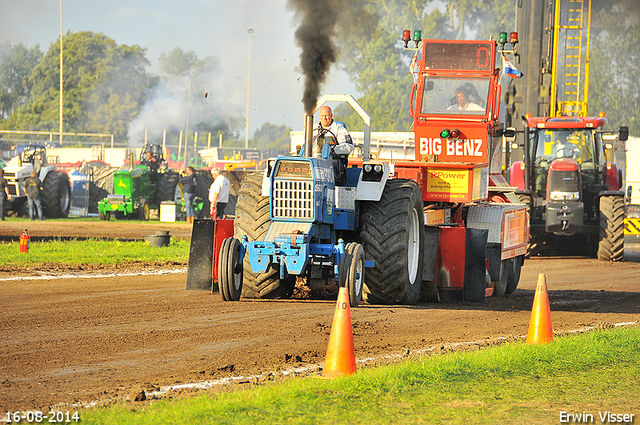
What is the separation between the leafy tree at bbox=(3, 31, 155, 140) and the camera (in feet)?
216

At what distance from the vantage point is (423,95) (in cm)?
1355

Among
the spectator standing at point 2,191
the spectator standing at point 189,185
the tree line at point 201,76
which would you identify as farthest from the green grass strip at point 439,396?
the tree line at point 201,76

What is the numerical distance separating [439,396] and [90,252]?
39.7ft

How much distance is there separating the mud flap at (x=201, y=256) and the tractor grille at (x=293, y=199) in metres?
1.20

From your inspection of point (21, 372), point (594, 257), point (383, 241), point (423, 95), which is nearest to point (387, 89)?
point (594, 257)

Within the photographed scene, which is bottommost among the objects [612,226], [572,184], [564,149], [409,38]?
[612,226]

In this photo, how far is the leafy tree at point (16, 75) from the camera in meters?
67.9

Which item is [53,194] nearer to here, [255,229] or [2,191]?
[2,191]

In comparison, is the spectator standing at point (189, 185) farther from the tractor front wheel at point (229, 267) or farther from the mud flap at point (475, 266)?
the tractor front wheel at point (229, 267)

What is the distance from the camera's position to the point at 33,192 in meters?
26.7

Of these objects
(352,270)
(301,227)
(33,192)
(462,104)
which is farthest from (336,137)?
(33,192)

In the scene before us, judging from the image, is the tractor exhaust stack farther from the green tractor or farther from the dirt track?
the green tractor

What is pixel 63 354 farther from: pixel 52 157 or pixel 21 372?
pixel 52 157

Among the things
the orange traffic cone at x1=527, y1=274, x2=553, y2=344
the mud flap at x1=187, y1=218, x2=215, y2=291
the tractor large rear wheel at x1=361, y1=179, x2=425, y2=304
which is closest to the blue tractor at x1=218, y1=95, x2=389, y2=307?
the tractor large rear wheel at x1=361, y1=179, x2=425, y2=304
